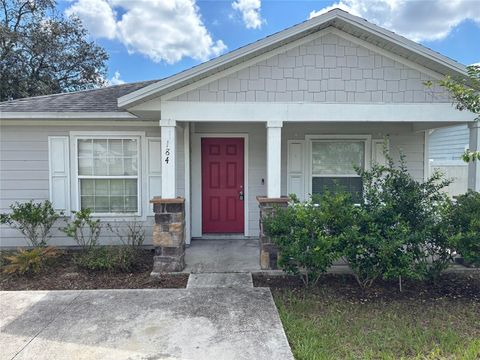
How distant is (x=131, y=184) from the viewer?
7035mm

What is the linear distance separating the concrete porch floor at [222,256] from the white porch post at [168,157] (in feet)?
4.44

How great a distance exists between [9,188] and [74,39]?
14.3m

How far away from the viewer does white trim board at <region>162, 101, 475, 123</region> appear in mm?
5406

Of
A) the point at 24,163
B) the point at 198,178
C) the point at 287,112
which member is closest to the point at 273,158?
the point at 287,112

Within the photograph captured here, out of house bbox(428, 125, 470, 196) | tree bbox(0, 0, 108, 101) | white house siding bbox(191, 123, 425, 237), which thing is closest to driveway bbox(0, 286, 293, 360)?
white house siding bbox(191, 123, 425, 237)

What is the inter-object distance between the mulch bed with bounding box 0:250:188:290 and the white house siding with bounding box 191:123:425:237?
7.95ft

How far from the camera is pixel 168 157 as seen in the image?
5.40 metres

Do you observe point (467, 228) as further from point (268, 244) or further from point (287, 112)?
point (287, 112)

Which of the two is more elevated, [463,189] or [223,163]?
[223,163]

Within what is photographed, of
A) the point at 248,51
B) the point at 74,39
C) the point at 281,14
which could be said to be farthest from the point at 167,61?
the point at 248,51

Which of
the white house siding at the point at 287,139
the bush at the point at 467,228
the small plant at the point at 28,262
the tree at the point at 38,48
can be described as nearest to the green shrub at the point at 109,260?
the small plant at the point at 28,262

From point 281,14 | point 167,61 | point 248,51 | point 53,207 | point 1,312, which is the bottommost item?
point 1,312

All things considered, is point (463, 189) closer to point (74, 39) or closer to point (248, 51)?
point (248, 51)

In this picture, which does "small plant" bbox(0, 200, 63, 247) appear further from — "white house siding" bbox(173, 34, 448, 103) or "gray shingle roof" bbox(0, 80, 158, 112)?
"white house siding" bbox(173, 34, 448, 103)
